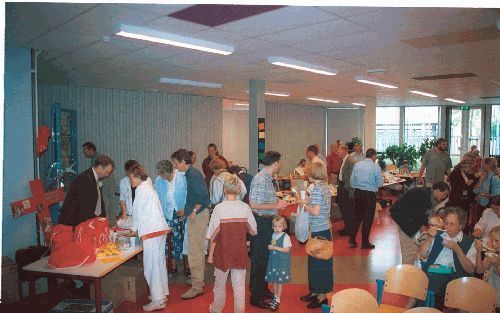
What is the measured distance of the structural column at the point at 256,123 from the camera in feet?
26.1

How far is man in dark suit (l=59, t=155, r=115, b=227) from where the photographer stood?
13.2 ft

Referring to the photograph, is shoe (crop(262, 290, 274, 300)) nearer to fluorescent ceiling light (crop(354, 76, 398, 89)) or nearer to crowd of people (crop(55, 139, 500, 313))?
crowd of people (crop(55, 139, 500, 313))

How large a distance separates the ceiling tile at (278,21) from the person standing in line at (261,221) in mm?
1336

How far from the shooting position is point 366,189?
21.2 feet

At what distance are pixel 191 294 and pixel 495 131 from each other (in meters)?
15.6

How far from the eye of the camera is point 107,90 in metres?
9.72

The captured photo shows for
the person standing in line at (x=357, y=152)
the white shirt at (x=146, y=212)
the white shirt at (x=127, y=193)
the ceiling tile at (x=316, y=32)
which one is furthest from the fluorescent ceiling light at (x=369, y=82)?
the white shirt at (x=146, y=212)

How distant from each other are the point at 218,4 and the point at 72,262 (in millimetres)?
2615

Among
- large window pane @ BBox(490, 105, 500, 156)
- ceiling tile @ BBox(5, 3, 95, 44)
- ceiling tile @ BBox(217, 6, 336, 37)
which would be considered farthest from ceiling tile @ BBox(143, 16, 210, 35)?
large window pane @ BBox(490, 105, 500, 156)

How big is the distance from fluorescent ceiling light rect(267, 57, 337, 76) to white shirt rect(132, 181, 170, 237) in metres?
2.73

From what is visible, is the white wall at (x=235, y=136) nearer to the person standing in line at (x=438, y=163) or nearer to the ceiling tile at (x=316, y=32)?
the person standing in line at (x=438, y=163)

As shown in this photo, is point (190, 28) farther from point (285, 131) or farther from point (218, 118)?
point (285, 131)

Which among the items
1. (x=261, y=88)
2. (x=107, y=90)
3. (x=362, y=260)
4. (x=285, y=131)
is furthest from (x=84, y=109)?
(x=285, y=131)

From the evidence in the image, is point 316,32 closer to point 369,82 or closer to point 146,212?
point 146,212
